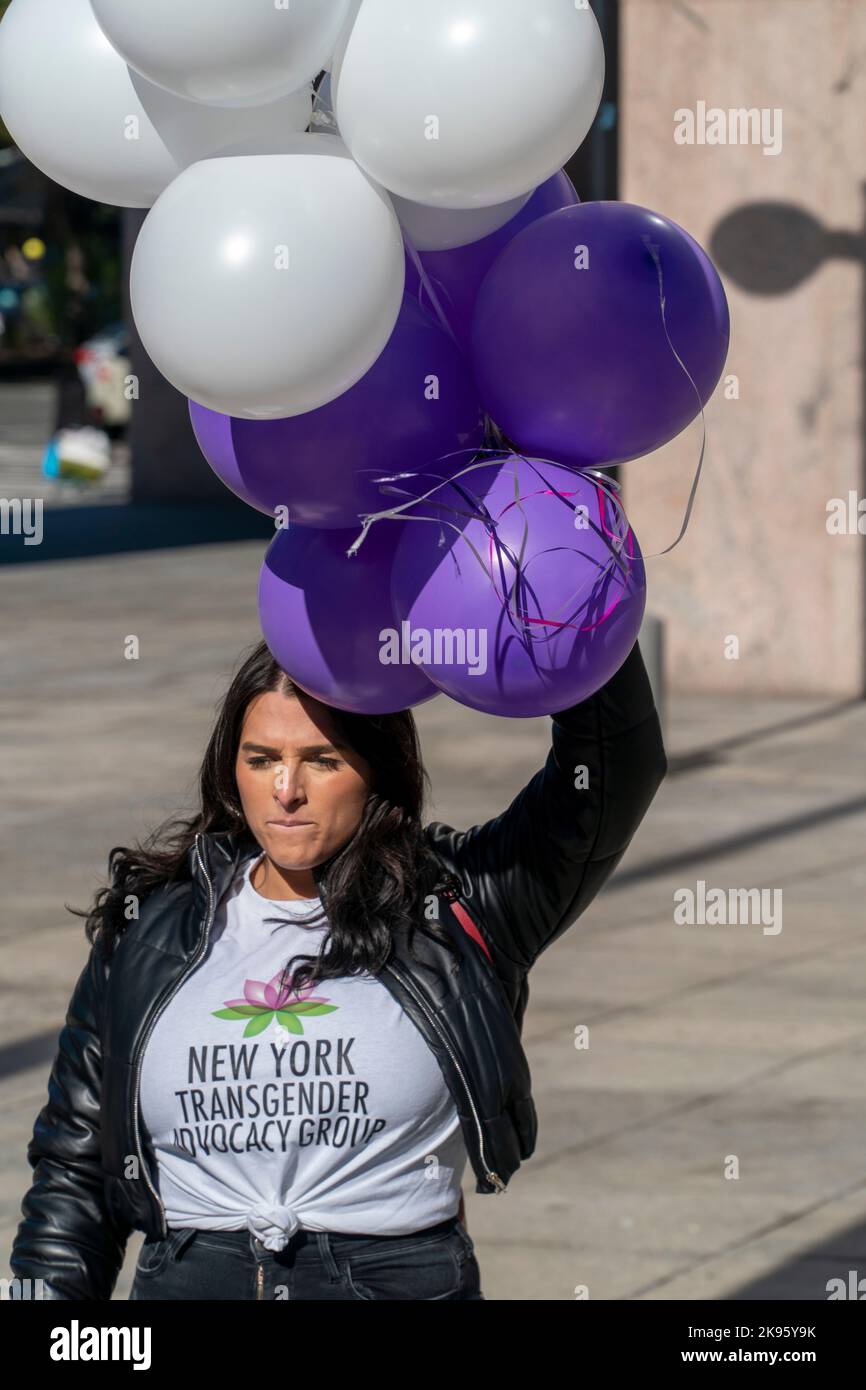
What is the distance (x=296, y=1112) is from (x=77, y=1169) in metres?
0.37

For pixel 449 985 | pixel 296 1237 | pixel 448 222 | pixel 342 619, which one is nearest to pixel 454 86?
pixel 448 222

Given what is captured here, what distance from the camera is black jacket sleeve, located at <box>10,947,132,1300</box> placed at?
117 inches

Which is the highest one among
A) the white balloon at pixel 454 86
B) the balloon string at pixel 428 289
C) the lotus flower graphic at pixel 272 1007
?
the white balloon at pixel 454 86

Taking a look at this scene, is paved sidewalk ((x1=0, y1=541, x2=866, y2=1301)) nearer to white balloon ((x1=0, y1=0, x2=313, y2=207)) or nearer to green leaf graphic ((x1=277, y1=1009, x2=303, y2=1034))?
green leaf graphic ((x1=277, y1=1009, x2=303, y2=1034))

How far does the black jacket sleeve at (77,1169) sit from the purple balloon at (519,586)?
707mm

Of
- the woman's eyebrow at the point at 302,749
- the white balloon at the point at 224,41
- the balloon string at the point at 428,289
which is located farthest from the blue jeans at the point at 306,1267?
the white balloon at the point at 224,41

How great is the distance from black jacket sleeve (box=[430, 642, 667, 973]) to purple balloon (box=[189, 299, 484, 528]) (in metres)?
0.42

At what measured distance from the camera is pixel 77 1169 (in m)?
3.04

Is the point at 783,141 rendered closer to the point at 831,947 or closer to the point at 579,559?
the point at 831,947

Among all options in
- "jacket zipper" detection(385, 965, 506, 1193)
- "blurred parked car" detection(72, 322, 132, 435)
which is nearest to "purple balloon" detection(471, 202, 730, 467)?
"jacket zipper" detection(385, 965, 506, 1193)

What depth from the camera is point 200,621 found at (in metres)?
16.4

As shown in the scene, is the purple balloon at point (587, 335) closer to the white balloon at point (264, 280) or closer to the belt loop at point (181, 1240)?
the white balloon at point (264, 280)

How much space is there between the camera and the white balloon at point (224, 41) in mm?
2531

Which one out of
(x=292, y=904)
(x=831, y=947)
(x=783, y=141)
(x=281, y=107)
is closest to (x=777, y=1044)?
(x=831, y=947)
